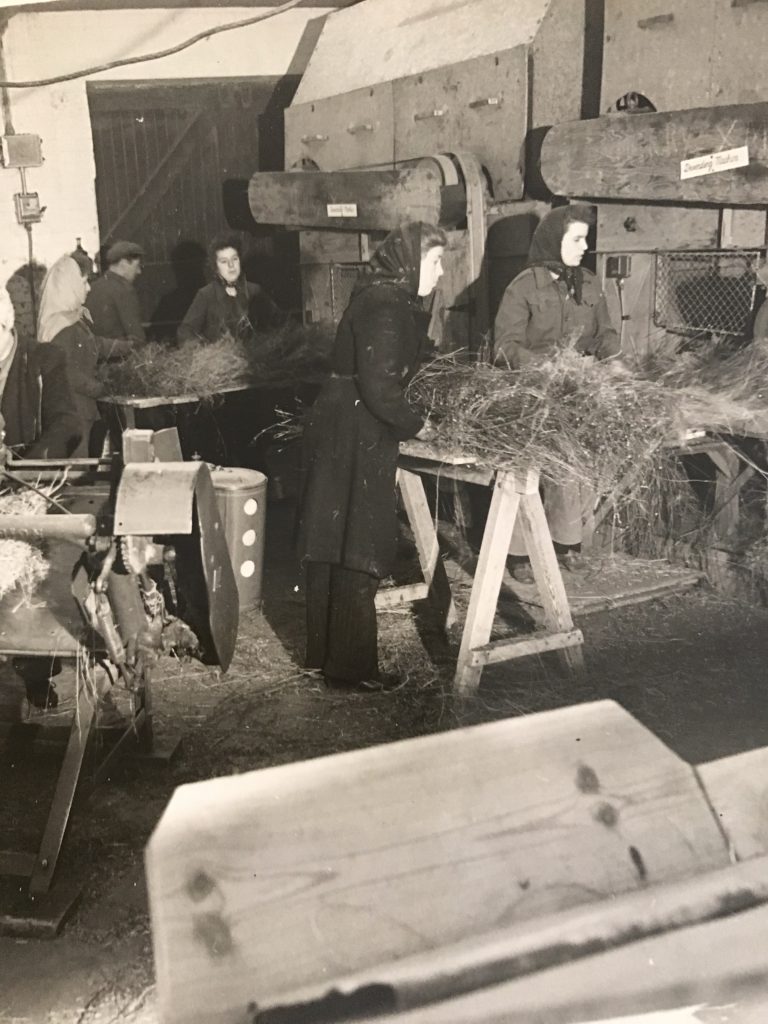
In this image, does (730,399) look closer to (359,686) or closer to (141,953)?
(359,686)

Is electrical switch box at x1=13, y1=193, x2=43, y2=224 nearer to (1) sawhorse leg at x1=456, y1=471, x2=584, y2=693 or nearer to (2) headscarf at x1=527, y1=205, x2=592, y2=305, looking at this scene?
(2) headscarf at x1=527, y1=205, x2=592, y2=305

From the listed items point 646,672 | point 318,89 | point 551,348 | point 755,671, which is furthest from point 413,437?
point 318,89

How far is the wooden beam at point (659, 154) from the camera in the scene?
468cm

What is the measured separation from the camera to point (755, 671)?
187 inches

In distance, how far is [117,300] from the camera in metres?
7.81

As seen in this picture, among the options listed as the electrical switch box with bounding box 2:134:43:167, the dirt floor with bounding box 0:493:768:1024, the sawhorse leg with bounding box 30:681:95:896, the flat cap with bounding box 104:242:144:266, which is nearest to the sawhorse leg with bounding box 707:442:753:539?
the dirt floor with bounding box 0:493:768:1024

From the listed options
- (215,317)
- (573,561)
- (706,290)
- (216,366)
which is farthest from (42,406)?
(706,290)

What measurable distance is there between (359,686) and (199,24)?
7096 millimetres

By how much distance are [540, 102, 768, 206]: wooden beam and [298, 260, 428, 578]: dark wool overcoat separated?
5.65ft

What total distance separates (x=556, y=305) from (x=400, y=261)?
1.39 m

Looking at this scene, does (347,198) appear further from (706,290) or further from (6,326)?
(6,326)

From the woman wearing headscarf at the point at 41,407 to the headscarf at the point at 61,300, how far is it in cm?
24

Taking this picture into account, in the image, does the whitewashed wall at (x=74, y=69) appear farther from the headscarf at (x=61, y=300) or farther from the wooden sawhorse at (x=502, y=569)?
the wooden sawhorse at (x=502, y=569)

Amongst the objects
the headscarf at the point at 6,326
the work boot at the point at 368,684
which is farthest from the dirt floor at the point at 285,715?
the headscarf at the point at 6,326
